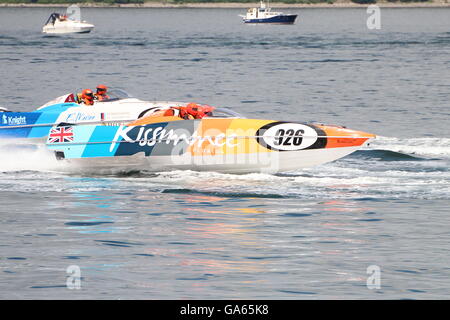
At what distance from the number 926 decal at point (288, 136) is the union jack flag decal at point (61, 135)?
4572 mm

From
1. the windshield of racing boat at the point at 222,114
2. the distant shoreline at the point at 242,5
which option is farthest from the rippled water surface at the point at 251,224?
the distant shoreline at the point at 242,5

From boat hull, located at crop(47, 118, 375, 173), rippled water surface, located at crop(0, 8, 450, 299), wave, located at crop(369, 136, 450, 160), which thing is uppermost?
boat hull, located at crop(47, 118, 375, 173)

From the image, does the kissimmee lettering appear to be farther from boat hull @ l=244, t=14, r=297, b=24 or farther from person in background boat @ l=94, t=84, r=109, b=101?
boat hull @ l=244, t=14, r=297, b=24

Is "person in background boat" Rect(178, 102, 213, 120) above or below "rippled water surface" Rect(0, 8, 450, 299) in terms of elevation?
above

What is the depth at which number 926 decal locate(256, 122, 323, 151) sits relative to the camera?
20172mm

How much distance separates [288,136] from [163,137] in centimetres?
287

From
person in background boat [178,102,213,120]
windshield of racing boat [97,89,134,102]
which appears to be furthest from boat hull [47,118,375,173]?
windshield of racing boat [97,89,134,102]

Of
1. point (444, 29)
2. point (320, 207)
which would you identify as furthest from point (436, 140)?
point (444, 29)

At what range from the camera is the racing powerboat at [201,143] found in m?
20.2

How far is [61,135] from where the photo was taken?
2175 cm

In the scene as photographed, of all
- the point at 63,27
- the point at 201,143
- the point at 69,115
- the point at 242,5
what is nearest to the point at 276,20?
the point at 63,27

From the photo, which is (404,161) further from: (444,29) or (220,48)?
(444,29)

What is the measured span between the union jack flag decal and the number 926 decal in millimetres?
4572

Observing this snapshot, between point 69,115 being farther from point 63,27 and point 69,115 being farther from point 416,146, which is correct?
point 63,27
